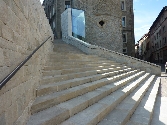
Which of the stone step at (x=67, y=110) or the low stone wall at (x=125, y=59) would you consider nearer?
the stone step at (x=67, y=110)

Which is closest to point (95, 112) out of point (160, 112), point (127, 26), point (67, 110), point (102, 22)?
point (67, 110)

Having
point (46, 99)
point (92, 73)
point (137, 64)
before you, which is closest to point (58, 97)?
point (46, 99)

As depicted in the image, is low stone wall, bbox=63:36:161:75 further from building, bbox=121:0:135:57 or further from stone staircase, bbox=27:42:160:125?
building, bbox=121:0:135:57

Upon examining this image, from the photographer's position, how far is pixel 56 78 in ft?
12.6

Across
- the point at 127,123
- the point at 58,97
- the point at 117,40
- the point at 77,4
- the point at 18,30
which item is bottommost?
the point at 127,123

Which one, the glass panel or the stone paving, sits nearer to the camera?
the stone paving

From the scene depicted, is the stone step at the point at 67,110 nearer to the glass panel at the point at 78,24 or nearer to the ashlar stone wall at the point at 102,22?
the glass panel at the point at 78,24

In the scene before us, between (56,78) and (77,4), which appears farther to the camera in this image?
(77,4)

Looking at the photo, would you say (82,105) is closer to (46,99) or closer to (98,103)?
(98,103)

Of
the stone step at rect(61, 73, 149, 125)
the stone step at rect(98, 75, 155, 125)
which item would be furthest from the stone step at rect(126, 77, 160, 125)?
the stone step at rect(61, 73, 149, 125)

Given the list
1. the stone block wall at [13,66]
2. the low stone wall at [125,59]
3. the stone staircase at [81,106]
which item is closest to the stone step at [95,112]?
the stone staircase at [81,106]

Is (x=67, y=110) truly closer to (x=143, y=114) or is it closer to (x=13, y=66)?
(x=13, y=66)

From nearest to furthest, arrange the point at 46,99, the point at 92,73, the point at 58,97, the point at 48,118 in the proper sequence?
the point at 48,118 → the point at 46,99 → the point at 58,97 → the point at 92,73

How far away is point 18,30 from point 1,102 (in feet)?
3.95
